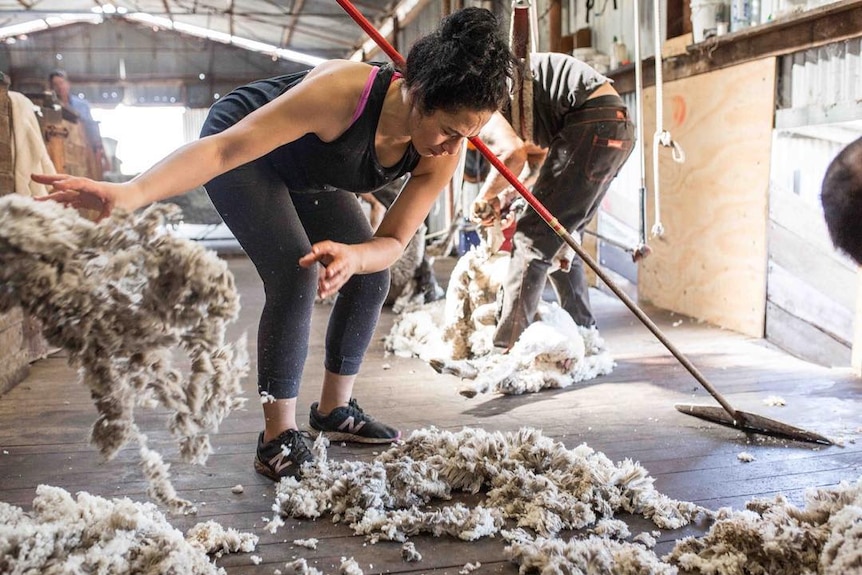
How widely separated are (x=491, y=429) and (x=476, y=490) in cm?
48

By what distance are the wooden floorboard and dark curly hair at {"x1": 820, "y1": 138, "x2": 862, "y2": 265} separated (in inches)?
23.5

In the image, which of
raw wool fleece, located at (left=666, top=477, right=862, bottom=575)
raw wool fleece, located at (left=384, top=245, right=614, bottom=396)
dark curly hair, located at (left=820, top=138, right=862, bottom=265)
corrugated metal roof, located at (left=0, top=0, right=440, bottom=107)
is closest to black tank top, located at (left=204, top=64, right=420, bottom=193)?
dark curly hair, located at (left=820, top=138, right=862, bottom=265)

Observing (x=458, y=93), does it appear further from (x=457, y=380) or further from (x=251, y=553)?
(x=457, y=380)

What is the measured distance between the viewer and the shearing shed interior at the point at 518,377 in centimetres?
125

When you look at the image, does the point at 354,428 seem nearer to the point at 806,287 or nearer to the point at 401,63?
the point at 401,63

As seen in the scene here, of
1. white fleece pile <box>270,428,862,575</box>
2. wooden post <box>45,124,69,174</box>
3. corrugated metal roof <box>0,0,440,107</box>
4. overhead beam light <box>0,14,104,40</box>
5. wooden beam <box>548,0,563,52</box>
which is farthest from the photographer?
corrugated metal roof <box>0,0,440,107</box>

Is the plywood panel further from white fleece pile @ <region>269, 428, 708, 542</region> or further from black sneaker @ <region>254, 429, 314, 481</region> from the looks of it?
black sneaker @ <region>254, 429, 314, 481</region>

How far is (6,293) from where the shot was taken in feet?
3.79

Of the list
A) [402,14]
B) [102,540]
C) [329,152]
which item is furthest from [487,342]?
[402,14]

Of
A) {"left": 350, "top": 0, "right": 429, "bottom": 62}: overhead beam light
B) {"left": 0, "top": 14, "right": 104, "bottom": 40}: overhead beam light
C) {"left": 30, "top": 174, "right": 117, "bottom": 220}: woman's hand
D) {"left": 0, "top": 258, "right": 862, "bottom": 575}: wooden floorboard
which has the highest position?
{"left": 0, "top": 14, "right": 104, "bottom": 40}: overhead beam light

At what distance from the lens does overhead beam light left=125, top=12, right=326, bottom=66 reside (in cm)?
1287

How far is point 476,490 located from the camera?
1.73 meters

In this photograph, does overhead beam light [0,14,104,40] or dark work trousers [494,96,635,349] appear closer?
dark work trousers [494,96,635,349]

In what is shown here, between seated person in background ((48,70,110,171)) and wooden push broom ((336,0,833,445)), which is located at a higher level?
seated person in background ((48,70,110,171))
